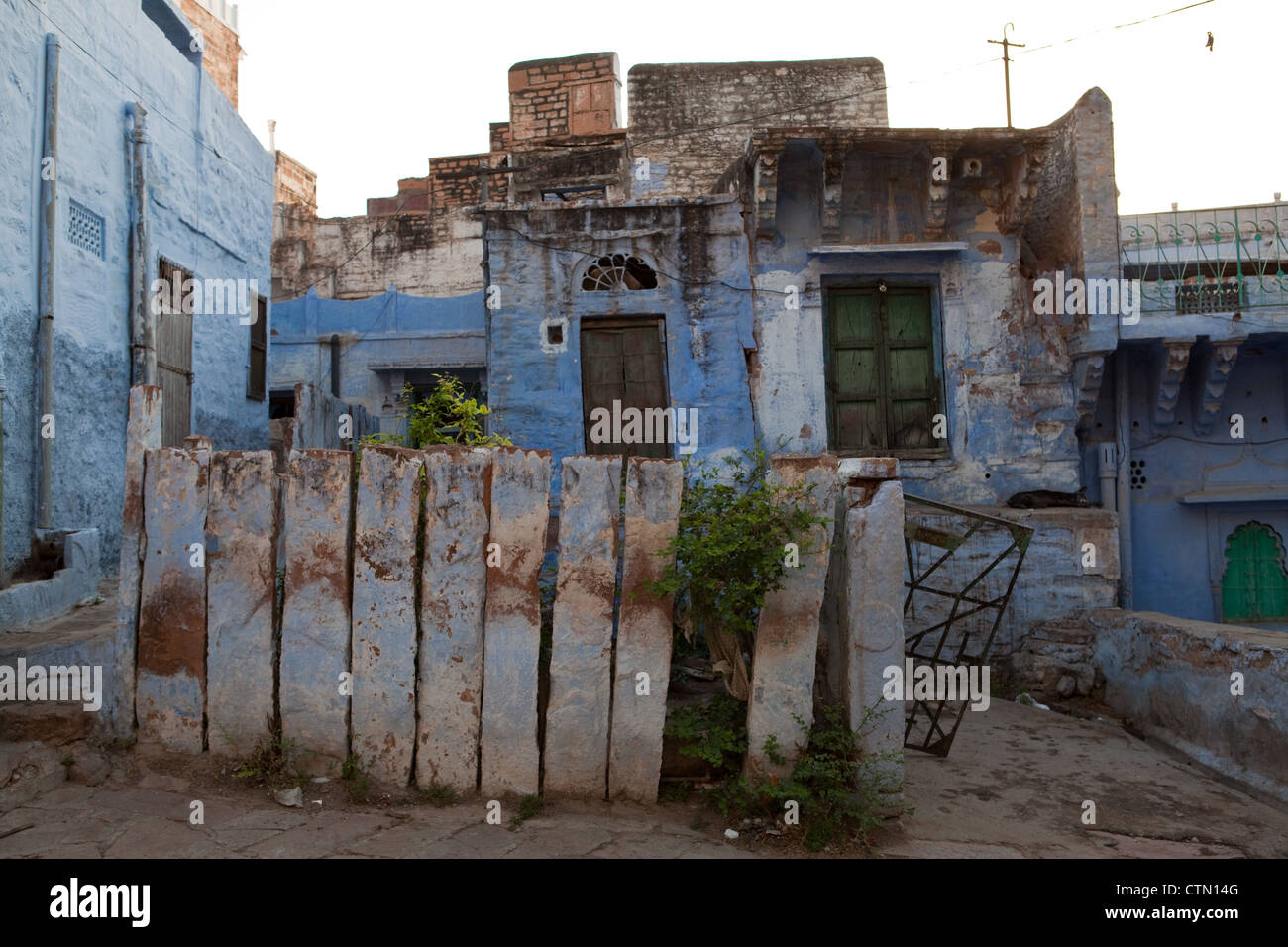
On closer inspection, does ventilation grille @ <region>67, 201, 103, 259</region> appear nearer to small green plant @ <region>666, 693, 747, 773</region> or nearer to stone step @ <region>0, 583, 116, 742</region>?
stone step @ <region>0, 583, 116, 742</region>

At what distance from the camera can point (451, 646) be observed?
4.66 meters

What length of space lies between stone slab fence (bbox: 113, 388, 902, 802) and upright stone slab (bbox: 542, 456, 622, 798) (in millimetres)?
10

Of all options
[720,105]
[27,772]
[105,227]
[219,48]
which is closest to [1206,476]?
[720,105]

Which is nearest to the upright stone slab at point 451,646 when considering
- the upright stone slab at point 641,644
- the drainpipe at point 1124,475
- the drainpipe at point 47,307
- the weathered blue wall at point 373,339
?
the upright stone slab at point 641,644

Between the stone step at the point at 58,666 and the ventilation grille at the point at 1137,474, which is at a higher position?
the ventilation grille at the point at 1137,474

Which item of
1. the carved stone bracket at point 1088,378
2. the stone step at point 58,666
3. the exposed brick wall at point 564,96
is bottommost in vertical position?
the stone step at point 58,666

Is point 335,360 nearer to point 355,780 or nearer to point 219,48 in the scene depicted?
point 219,48

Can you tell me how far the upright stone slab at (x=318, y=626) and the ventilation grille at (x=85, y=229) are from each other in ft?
15.9

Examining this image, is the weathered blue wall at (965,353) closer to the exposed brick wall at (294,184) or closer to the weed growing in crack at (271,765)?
the weed growing in crack at (271,765)

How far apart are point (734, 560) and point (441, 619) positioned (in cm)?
151

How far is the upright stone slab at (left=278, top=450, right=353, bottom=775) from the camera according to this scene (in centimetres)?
468

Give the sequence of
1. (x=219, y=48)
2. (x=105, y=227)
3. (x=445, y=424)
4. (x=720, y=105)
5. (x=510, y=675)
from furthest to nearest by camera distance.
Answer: (x=219, y=48) → (x=720, y=105) → (x=105, y=227) → (x=445, y=424) → (x=510, y=675)

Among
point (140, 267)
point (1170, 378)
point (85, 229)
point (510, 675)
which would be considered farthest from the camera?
point (1170, 378)

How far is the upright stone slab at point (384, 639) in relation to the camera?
4.66 m
